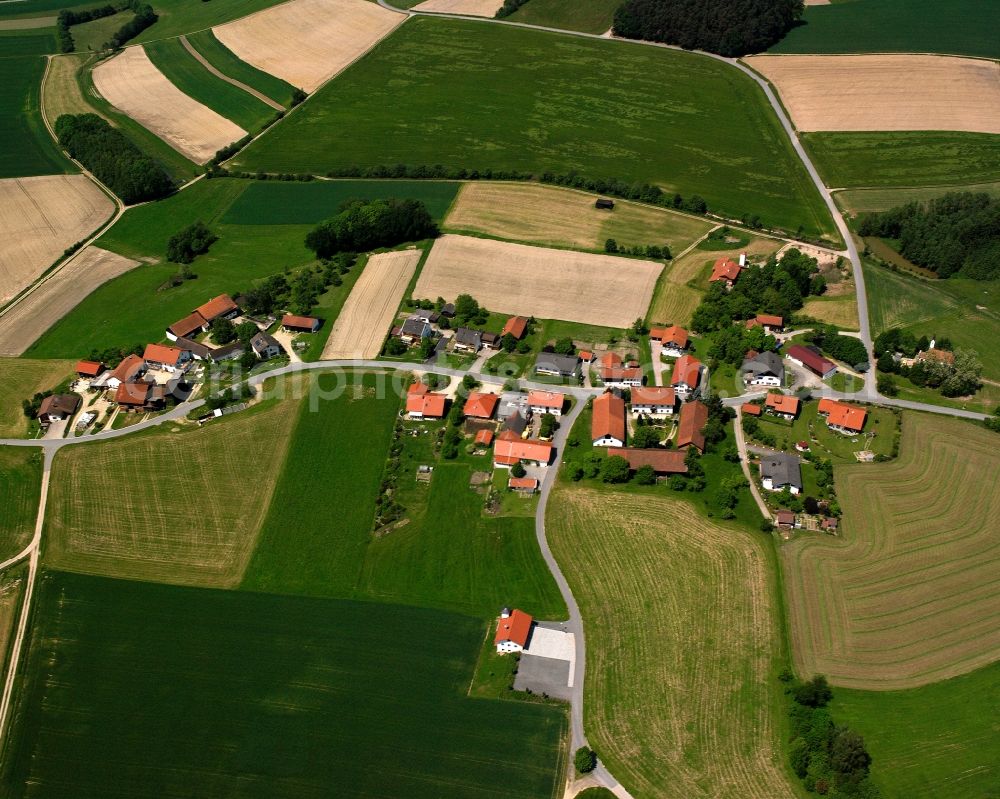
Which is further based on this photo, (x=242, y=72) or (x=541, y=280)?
(x=242, y=72)

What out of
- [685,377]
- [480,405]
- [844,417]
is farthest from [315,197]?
[844,417]

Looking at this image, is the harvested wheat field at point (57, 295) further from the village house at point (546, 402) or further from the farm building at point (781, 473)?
the farm building at point (781, 473)

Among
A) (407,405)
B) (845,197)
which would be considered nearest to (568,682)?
(407,405)

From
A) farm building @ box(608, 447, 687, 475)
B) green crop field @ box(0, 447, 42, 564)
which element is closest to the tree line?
green crop field @ box(0, 447, 42, 564)

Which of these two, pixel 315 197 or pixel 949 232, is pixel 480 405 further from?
pixel 949 232

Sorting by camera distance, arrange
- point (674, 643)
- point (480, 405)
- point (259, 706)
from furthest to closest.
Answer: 1. point (480, 405)
2. point (674, 643)
3. point (259, 706)

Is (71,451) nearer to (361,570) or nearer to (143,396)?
(143,396)

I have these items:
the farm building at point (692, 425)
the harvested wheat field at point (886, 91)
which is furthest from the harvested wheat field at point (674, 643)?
the harvested wheat field at point (886, 91)
